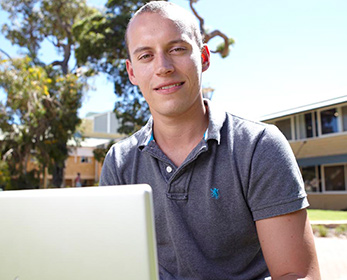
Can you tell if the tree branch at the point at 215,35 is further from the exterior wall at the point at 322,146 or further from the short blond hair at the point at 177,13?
the short blond hair at the point at 177,13

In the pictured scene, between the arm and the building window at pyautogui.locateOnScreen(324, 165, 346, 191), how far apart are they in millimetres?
15882

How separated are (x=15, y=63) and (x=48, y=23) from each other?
23.4 feet

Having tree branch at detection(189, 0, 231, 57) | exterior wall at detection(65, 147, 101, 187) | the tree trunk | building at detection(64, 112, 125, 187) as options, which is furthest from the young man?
exterior wall at detection(65, 147, 101, 187)

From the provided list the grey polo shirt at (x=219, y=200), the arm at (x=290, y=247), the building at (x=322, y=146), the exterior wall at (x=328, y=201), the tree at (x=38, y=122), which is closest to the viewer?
the arm at (x=290, y=247)

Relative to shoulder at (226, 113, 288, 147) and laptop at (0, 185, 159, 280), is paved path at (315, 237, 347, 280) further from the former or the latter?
laptop at (0, 185, 159, 280)

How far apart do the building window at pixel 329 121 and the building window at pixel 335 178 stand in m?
1.60

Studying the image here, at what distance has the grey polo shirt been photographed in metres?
1.49

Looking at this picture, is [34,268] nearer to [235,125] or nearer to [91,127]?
[235,125]

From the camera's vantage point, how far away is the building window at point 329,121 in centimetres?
1619

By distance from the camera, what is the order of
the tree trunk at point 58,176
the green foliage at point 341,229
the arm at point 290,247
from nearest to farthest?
the arm at point 290,247 → the green foliage at point 341,229 → the tree trunk at point 58,176

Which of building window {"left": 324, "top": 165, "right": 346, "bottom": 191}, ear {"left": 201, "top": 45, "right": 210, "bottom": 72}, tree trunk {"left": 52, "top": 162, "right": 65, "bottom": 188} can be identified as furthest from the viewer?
tree trunk {"left": 52, "top": 162, "right": 65, "bottom": 188}

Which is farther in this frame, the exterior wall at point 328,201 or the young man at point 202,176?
the exterior wall at point 328,201

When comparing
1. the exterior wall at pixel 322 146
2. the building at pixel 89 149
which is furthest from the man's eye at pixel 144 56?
the building at pixel 89 149

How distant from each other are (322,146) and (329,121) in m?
1.13
